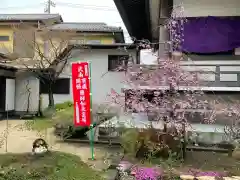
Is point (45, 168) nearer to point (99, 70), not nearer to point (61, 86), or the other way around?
point (99, 70)

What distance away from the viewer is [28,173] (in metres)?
5.96

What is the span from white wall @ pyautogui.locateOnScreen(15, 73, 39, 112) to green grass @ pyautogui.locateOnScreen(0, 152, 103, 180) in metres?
12.4

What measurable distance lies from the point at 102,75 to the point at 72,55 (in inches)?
98.5

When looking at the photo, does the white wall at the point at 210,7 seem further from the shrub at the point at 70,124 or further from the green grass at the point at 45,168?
the green grass at the point at 45,168

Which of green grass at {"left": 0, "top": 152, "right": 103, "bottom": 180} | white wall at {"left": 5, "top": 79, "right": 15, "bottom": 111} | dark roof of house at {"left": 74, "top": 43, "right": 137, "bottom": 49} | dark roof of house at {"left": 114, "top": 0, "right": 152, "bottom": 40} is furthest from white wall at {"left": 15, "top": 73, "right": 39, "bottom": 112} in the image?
green grass at {"left": 0, "top": 152, "right": 103, "bottom": 180}

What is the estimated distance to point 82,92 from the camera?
812 cm

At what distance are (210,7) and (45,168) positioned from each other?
7.02 meters

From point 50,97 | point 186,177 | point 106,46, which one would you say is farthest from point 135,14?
point 186,177

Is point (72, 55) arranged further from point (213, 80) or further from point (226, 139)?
point (226, 139)

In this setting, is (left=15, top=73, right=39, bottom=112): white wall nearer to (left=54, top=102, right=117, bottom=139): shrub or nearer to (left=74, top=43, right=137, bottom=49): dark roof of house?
(left=74, top=43, right=137, bottom=49): dark roof of house

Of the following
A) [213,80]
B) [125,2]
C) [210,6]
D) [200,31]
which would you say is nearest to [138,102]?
[213,80]

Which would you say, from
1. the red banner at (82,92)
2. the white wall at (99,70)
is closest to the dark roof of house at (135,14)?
the white wall at (99,70)

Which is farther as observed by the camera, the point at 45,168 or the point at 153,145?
the point at 153,145

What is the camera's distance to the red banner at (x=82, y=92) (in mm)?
8078
